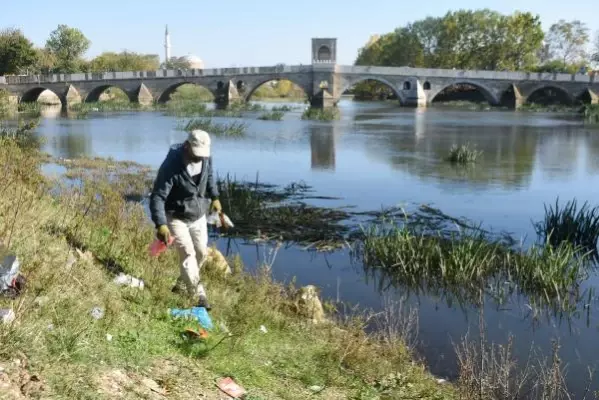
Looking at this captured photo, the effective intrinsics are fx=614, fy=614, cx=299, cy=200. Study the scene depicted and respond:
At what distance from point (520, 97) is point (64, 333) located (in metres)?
57.7

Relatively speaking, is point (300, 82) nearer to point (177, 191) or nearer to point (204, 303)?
point (177, 191)

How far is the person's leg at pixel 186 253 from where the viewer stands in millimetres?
5129

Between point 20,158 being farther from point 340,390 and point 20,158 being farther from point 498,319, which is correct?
point 498,319

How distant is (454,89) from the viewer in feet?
220

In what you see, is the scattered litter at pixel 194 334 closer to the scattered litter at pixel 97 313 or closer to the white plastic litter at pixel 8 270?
the scattered litter at pixel 97 313

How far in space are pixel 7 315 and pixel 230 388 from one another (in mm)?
1402

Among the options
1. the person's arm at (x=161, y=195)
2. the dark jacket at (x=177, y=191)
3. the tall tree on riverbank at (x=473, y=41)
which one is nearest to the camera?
the person's arm at (x=161, y=195)

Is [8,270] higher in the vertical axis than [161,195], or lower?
lower

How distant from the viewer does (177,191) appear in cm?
511

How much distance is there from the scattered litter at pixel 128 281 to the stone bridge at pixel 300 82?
52.6m

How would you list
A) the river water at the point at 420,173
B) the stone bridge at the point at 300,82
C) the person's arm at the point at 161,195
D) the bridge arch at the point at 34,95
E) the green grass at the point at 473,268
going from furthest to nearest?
the bridge arch at the point at 34,95 → the stone bridge at the point at 300,82 → the green grass at the point at 473,268 → the river water at the point at 420,173 → the person's arm at the point at 161,195

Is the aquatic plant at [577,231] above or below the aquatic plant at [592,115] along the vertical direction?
below

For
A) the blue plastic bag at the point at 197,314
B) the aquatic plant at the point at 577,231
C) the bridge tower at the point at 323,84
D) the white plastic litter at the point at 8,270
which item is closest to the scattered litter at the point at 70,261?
the white plastic litter at the point at 8,270

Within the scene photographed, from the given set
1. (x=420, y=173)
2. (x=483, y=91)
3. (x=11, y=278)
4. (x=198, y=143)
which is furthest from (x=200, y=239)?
(x=483, y=91)
